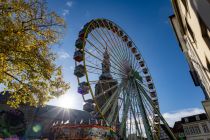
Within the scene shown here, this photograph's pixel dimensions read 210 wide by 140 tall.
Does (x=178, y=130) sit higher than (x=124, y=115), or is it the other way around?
(x=178, y=130)

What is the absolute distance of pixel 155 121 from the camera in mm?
21016

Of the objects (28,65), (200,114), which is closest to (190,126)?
(200,114)

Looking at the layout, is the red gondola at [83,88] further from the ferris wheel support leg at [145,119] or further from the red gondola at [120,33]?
the red gondola at [120,33]

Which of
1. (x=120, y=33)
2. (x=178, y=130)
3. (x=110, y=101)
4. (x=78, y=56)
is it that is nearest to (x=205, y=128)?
(x=178, y=130)

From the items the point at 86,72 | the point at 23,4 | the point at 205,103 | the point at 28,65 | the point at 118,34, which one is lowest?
the point at 205,103

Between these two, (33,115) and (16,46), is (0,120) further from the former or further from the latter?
(16,46)

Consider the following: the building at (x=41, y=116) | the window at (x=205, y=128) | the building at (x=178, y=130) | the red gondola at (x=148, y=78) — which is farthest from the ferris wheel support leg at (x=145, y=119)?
the building at (x=178, y=130)

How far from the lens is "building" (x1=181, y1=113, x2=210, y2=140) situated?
3503cm

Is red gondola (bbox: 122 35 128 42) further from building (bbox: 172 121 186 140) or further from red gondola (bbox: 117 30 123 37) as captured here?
building (bbox: 172 121 186 140)

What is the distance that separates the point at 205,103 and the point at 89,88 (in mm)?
9835

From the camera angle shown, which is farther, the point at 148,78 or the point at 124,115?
the point at 148,78

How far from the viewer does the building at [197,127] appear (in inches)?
1379

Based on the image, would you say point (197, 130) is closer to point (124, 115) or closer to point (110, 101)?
point (124, 115)

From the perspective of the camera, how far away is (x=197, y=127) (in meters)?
36.7
